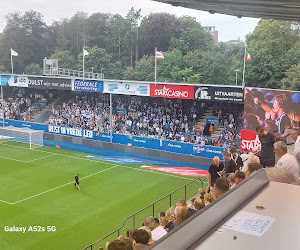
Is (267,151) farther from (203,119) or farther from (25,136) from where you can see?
(25,136)

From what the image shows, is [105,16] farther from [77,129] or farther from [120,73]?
[77,129]

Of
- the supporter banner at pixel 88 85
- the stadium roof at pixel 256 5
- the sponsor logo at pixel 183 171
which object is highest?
the stadium roof at pixel 256 5

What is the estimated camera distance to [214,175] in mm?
11195

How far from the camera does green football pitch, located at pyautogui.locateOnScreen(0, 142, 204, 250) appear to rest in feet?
56.9

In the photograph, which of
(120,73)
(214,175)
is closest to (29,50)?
(120,73)

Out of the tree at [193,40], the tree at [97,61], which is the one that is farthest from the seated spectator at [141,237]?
the tree at [97,61]

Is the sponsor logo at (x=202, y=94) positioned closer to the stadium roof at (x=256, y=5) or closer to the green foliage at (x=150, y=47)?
the green foliage at (x=150, y=47)

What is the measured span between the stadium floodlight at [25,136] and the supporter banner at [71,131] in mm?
2123

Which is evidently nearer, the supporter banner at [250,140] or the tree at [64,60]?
the supporter banner at [250,140]

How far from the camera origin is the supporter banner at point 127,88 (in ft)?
109

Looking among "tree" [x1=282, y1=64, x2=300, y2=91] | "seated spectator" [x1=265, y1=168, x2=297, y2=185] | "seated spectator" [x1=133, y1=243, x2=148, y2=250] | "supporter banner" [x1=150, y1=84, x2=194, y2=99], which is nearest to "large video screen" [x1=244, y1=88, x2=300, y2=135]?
"supporter banner" [x1=150, y1=84, x2=194, y2=99]

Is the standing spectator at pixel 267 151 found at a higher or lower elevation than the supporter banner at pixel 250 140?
higher

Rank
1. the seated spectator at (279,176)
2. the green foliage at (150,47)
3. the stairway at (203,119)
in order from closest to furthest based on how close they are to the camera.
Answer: the seated spectator at (279,176)
the stairway at (203,119)
the green foliage at (150,47)

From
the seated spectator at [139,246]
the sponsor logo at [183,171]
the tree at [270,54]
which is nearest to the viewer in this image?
the seated spectator at [139,246]
